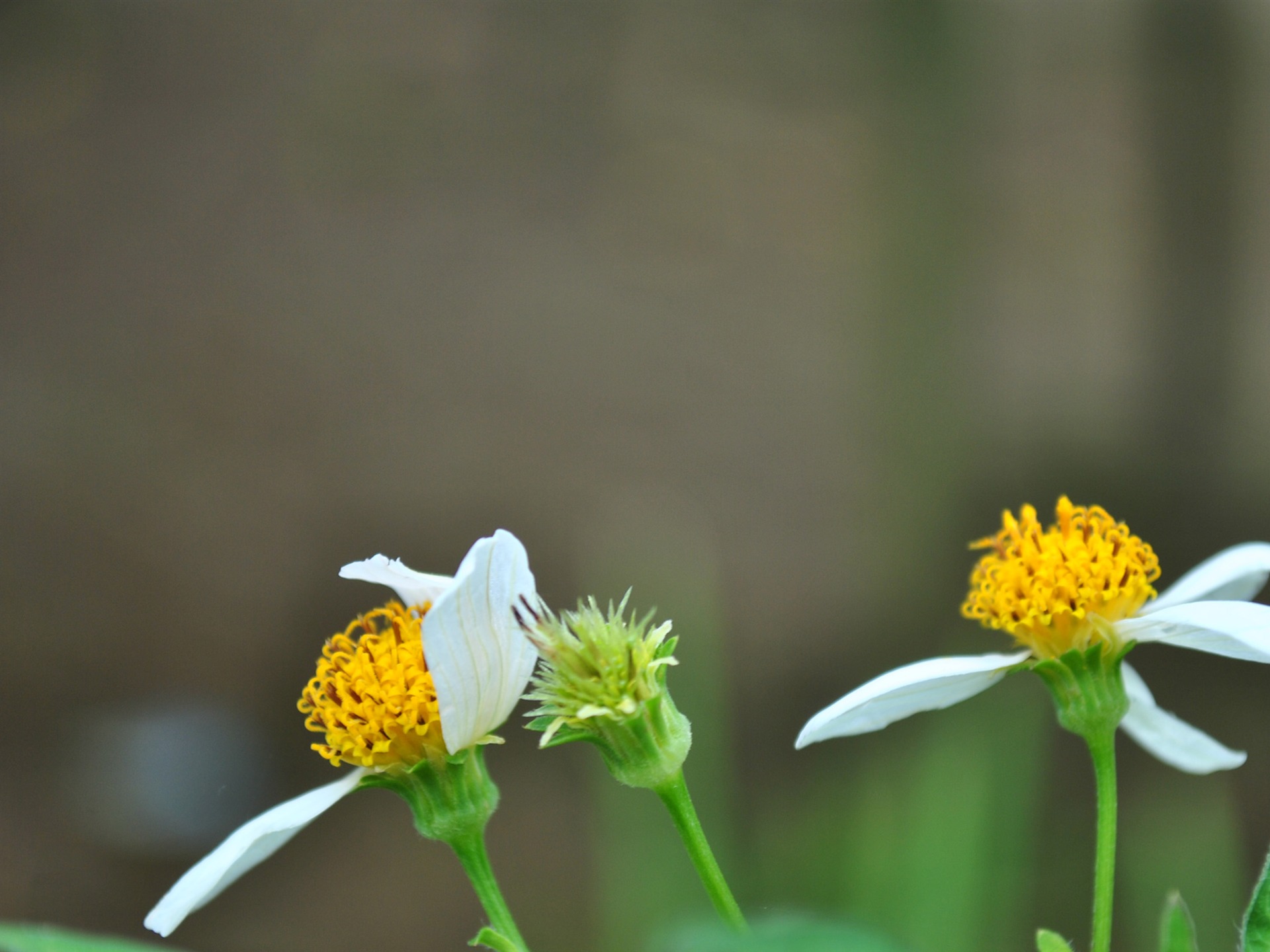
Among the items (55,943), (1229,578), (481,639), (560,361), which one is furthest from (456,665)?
(560,361)

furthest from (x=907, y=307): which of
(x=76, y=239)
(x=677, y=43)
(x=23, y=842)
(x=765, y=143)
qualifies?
(x=23, y=842)

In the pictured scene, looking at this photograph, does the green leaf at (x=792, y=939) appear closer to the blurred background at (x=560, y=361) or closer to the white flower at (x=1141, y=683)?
the white flower at (x=1141, y=683)

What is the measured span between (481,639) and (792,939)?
0.19 m

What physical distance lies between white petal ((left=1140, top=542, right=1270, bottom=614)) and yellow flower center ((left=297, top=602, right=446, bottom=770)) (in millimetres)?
274

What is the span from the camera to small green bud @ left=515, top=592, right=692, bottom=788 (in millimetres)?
305

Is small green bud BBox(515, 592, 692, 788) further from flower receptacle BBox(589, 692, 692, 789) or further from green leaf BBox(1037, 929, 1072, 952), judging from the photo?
green leaf BBox(1037, 929, 1072, 952)

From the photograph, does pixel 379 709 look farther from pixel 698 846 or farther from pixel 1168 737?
pixel 1168 737

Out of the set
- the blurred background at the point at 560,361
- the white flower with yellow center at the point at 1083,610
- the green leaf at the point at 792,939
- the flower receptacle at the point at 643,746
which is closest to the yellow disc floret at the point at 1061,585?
the white flower with yellow center at the point at 1083,610

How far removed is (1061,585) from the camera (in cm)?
43

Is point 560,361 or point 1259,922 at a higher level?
point 560,361

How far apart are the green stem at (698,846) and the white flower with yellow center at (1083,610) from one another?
63 millimetres

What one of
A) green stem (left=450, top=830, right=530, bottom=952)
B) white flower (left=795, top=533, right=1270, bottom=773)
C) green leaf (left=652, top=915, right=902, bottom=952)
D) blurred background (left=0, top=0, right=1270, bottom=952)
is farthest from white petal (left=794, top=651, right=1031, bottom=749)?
blurred background (left=0, top=0, right=1270, bottom=952)

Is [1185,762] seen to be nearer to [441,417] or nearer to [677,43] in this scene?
[441,417]

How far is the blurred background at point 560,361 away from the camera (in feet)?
5.87
